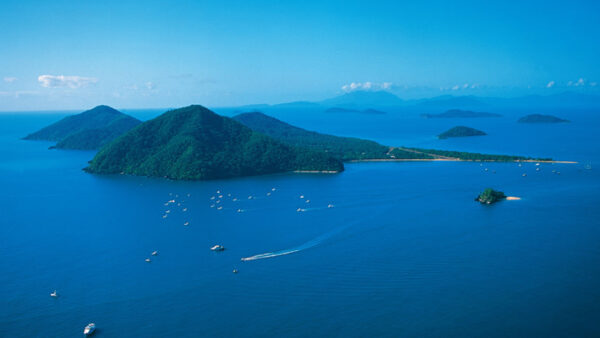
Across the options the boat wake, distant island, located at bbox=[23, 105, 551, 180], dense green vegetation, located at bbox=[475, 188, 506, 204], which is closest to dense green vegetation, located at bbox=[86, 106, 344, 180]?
distant island, located at bbox=[23, 105, 551, 180]

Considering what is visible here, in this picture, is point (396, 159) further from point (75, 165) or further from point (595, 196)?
point (75, 165)

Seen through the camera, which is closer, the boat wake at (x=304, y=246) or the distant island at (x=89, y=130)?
the boat wake at (x=304, y=246)

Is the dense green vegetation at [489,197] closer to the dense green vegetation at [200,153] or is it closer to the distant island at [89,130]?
the dense green vegetation at [200,153]

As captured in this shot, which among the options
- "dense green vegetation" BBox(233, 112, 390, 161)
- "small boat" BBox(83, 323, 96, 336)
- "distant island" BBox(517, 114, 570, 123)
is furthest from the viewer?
"distant island" BBox(517, 114, 570, 123)

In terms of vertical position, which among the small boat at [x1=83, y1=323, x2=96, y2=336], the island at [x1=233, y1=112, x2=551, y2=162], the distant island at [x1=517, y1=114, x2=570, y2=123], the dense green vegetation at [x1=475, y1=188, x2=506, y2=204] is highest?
the distant island at [x1=517, y1=114, x2=570, y2=123]

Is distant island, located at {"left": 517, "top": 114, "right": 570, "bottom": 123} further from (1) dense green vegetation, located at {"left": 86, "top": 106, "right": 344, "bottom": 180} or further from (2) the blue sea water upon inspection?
(1) dense green vegetation, located at {"left": 86, "top": 106, "right": 344, "bottom": 180}

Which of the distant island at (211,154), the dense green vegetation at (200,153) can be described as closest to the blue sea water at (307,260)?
the dense green vegetation at (200,153)
